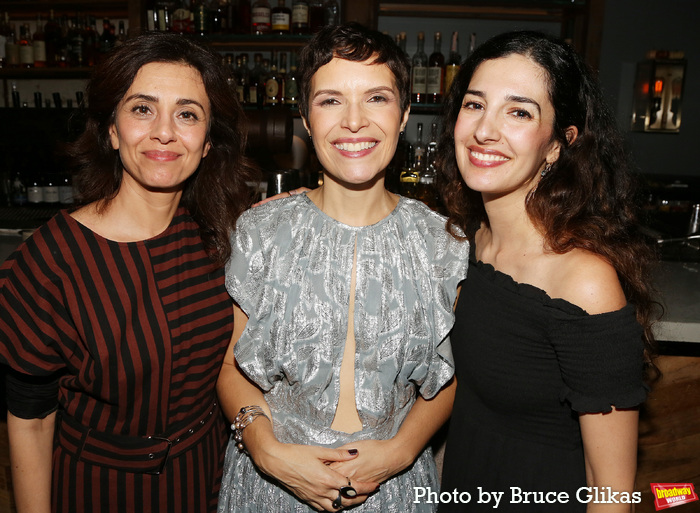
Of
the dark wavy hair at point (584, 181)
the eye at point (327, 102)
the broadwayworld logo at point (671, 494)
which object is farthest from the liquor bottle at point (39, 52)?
the broadwayworld logo at point (671, 494)

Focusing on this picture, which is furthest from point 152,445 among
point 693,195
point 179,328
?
point 693,195

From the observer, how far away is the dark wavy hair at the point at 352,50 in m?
1.40

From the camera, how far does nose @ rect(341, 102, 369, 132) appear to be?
136 cm

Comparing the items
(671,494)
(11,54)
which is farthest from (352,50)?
(11,54)

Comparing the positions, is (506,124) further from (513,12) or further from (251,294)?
(513,12)

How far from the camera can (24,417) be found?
1458mm

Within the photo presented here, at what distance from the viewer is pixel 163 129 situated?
146cm

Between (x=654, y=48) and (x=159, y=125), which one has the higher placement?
(x=654, y=48)

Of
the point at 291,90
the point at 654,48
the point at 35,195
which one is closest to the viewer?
the point at 35,195

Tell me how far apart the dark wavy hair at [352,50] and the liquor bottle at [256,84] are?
108 inches

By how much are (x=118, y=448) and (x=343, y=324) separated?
2.29 ft

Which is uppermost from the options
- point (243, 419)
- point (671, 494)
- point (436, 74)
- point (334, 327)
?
point (436, 74)

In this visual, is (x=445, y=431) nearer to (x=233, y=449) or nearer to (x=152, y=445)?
(x=233, y=449)

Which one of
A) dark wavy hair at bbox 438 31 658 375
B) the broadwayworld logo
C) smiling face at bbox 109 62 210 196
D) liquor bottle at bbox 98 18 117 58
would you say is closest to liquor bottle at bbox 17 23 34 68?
liquor bottle at bbox 98 18 117 58
